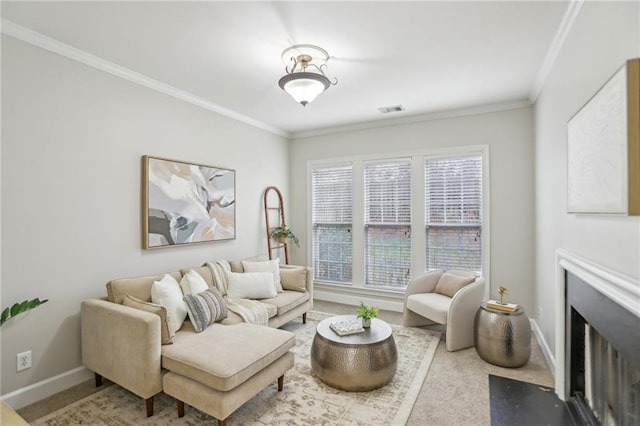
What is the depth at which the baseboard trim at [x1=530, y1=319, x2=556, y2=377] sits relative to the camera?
8.72ft

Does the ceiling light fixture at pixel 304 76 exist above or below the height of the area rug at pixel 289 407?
above

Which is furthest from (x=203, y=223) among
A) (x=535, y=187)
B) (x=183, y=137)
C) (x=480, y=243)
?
(x=535, y=187)

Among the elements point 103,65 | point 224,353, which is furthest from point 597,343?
point 103,65

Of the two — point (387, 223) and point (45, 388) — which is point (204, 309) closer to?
point (45, 388)

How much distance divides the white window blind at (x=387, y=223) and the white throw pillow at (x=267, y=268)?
1.49m

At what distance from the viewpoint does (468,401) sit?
233 centimetres

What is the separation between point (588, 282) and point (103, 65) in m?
3.91

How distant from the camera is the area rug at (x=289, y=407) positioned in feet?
6.96

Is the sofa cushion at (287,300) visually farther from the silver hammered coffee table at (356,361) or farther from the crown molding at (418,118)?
the crown molding at (418,118)

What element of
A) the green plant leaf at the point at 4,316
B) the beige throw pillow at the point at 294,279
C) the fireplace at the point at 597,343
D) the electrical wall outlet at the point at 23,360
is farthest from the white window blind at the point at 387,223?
the green plant leaf at the point at 4,316

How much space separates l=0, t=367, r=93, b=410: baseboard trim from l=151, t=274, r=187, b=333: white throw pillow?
0.83m

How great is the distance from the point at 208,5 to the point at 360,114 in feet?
8.55

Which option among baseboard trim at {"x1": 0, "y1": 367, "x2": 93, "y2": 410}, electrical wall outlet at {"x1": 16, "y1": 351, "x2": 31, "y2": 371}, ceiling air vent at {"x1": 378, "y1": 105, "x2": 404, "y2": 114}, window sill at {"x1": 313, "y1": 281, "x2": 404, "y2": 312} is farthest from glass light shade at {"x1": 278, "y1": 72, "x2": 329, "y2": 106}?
window sill at {"x1": 313, "y1": 281, "x2": 404, "y2": 312}

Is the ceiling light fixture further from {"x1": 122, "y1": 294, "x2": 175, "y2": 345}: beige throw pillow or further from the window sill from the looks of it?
the window sill
